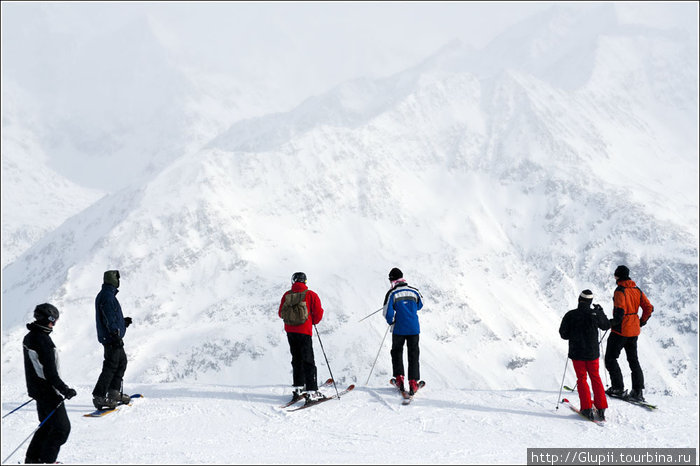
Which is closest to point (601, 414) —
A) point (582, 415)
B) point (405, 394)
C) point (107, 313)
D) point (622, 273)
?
point (582, 415)

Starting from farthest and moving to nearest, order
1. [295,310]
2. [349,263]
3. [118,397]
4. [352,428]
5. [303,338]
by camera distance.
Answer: [349,263]
[303,338]
[295,310]
[118,397]
[352,428]

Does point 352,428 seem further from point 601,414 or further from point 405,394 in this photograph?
point 601,414

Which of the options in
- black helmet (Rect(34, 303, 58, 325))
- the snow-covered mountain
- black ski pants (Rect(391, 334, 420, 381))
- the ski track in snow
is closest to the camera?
black helmet (Rect(34, 303, 58, 325))

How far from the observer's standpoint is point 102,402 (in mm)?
10891

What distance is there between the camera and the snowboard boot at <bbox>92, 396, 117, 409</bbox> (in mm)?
10867

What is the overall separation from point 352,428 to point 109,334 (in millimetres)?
5458

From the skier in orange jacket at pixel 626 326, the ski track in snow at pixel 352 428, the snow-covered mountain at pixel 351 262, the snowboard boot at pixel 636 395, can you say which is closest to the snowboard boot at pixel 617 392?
the skier in orange jacket at pixel 626 326

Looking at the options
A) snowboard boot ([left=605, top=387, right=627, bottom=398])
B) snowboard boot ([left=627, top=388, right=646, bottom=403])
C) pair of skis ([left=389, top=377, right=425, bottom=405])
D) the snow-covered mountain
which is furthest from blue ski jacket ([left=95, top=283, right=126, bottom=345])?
the snow-covered mountain

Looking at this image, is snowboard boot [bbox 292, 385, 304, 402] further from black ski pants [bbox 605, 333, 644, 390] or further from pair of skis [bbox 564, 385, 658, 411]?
pair of skis [bbox 564, 385, 658, 411]

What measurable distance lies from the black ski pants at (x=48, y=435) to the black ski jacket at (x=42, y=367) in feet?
0.40

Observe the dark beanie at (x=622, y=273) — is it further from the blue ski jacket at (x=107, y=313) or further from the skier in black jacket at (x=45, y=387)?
the skier in black jacket at (x=45, y=387)

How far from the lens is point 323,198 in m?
180

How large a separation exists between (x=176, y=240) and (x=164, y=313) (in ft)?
76.8

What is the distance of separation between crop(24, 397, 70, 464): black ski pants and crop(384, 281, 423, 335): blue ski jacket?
6.74 meters
